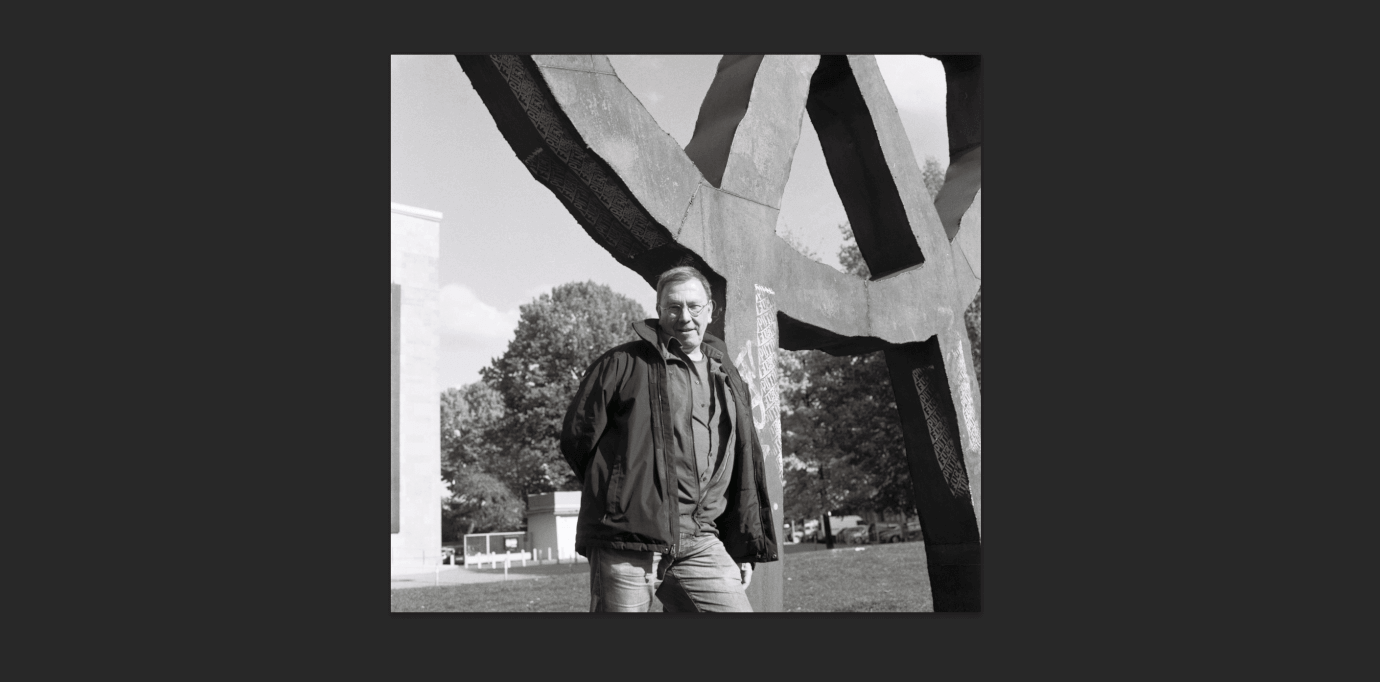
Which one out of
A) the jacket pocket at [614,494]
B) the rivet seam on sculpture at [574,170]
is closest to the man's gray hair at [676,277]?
the jacket pocket at [614,494]

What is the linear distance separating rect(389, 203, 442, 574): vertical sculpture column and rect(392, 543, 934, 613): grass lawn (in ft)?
3.29

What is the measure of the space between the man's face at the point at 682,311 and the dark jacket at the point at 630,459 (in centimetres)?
6

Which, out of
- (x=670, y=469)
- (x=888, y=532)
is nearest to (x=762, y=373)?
(x=670, y=469)

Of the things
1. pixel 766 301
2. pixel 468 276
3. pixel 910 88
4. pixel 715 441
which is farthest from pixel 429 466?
pixel 715 441

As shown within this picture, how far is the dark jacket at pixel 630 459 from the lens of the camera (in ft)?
11.3

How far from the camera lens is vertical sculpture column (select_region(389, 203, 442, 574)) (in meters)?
11.1

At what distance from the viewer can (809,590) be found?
12.0m

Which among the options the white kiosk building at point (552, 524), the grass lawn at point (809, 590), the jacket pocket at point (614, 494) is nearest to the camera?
the jacket pocket at point (614, 494)

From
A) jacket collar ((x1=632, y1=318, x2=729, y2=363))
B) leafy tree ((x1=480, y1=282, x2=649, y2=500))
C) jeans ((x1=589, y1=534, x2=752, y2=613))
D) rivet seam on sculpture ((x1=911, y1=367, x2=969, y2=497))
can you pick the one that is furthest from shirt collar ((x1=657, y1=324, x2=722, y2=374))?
leafy tree ((x1=480, y1=282, x2=649, y2=500))

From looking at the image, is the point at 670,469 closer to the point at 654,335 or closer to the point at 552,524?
the point at 654,335

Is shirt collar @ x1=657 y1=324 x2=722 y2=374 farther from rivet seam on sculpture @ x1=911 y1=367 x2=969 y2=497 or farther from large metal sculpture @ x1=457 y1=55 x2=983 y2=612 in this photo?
rivet seam on sculpture @ x1=911 y1=367 x2=969 y2=497

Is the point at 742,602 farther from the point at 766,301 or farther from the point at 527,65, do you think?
the point at 527,65

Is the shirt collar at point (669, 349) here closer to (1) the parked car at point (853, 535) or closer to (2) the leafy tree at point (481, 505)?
(2) the leafy tree at point (481, 505)

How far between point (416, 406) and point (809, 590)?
14.4 ft
